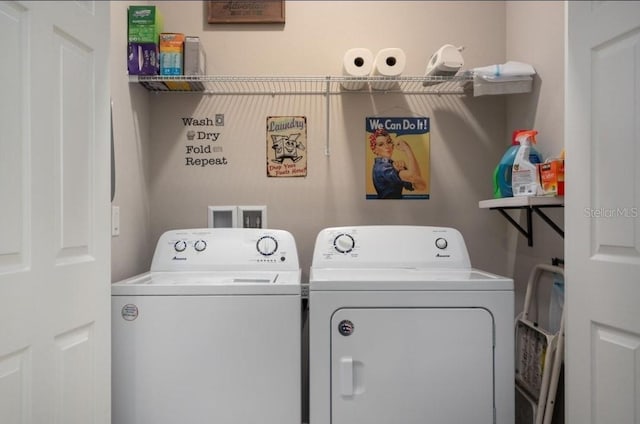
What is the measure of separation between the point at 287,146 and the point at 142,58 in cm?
82

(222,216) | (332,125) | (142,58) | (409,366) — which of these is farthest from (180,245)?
(409,366)

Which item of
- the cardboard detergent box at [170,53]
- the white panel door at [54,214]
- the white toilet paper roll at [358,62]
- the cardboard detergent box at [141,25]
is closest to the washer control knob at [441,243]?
the white toilet paper roll at [358,62]

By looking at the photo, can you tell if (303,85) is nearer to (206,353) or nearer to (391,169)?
(391,169)

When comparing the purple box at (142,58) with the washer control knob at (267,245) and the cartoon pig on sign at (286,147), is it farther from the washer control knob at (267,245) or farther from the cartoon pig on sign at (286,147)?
the washer control knob at (267,245)

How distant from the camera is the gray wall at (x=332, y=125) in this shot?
223cm

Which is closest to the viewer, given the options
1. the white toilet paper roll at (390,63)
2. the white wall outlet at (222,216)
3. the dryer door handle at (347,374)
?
the dryer door handle at (347,374)

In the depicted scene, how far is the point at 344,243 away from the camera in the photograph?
187 centimetres

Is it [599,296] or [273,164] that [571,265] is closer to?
[599,296]

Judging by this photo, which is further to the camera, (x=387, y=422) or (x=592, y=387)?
(x=387, y=422)

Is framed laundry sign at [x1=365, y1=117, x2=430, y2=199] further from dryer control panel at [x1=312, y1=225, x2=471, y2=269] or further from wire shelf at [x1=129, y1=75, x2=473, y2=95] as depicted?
dryer control panel at [x1=312, y1=225, x2=471, y2=269]

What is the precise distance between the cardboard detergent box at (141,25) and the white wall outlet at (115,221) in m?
0.81

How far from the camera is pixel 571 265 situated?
4.46 ft

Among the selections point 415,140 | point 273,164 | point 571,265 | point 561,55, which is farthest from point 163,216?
point 561,55

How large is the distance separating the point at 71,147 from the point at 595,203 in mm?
1631
